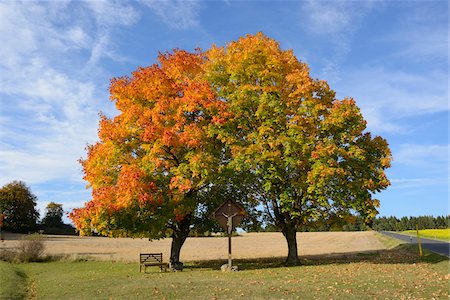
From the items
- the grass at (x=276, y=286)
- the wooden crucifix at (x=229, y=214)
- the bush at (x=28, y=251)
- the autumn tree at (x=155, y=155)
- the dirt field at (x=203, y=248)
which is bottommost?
the dirt field at (x=203, y=248)

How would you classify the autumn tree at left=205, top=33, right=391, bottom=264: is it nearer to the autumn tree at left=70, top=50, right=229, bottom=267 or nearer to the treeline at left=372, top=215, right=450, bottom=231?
the autumn tree at left=70, top=50, right=229, bottom=267

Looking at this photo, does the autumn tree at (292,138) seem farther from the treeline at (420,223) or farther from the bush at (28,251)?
the treeline at (420,223)

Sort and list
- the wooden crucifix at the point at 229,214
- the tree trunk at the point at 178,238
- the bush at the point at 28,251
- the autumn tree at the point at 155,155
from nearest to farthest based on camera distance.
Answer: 1. the autumn tree at the point at 155,155
2. the wooden crucifix at the point at 229,214
3. the tree trunk at the point at 178,238
4. the bush at the point at 28,251

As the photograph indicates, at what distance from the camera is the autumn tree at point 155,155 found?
2319cm

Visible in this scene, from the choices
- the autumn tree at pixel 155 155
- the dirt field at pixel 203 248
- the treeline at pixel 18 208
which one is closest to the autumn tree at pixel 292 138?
the autumn tree at pixel 155 155

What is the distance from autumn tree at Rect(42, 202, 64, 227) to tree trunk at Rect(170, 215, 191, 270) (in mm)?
81885

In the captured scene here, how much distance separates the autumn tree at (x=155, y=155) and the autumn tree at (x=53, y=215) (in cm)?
8212

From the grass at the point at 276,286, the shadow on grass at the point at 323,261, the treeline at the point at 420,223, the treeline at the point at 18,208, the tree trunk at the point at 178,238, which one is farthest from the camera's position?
the treeline at the point at 420,223

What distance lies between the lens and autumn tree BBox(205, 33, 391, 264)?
24.1 metres

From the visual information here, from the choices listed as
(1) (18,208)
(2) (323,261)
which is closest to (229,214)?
(2) (323,261)

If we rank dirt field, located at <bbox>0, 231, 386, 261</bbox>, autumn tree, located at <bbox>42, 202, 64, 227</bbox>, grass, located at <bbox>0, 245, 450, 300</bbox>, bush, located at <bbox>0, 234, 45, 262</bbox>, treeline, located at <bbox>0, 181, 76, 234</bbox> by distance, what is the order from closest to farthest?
grass, located at <bbox>0, 245, 450, 300</bbox> → bush, located at <bbox>0, 234, 45, 262</bbox> → dirt field, located at <bbox>0, 231, 386, 261</bbox> → treeline, located at <bbox>0, 181, 76, 234</bbox> → autumn tree, located at <bbox>42, 202, 64, 227</bbox>

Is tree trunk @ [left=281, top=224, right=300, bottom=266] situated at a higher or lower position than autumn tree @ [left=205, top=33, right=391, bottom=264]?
lower

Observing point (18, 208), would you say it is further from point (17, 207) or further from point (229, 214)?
point (229, 214)

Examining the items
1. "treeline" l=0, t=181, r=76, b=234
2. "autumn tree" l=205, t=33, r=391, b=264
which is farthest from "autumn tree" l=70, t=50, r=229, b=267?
"treeline" l=0, t=181, r=76, b=234
